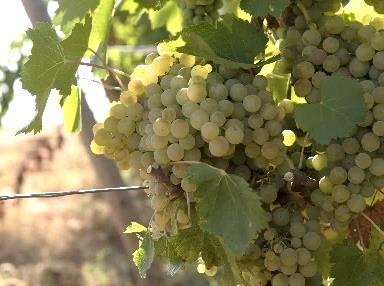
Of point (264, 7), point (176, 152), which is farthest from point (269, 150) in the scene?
point (264, 7)

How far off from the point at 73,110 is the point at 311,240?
0.50 m

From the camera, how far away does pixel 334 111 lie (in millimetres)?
898

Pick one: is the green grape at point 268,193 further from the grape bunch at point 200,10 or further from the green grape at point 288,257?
the grape bunch at point 200,10

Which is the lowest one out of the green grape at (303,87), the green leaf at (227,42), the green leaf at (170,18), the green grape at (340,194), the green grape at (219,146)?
the green leaf at (170,18)

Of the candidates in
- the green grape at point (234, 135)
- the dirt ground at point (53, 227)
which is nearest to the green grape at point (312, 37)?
the green grape at point (234, 135)

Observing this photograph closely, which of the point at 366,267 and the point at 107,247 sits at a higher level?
the point at 366,267

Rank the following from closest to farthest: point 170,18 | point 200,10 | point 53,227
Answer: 1. point 200,10
2. point 170,18
3. point 53,227

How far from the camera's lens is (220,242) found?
0.92 metres

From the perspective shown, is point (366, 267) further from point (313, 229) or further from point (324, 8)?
point (324, 8)

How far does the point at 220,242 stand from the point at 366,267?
0.20 m

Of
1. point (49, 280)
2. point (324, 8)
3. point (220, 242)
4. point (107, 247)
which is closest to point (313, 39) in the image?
point (324, 8)

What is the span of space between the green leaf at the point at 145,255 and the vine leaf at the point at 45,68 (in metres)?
0.23

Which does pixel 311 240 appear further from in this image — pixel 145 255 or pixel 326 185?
pixel 145 255

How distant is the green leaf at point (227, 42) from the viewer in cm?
93
